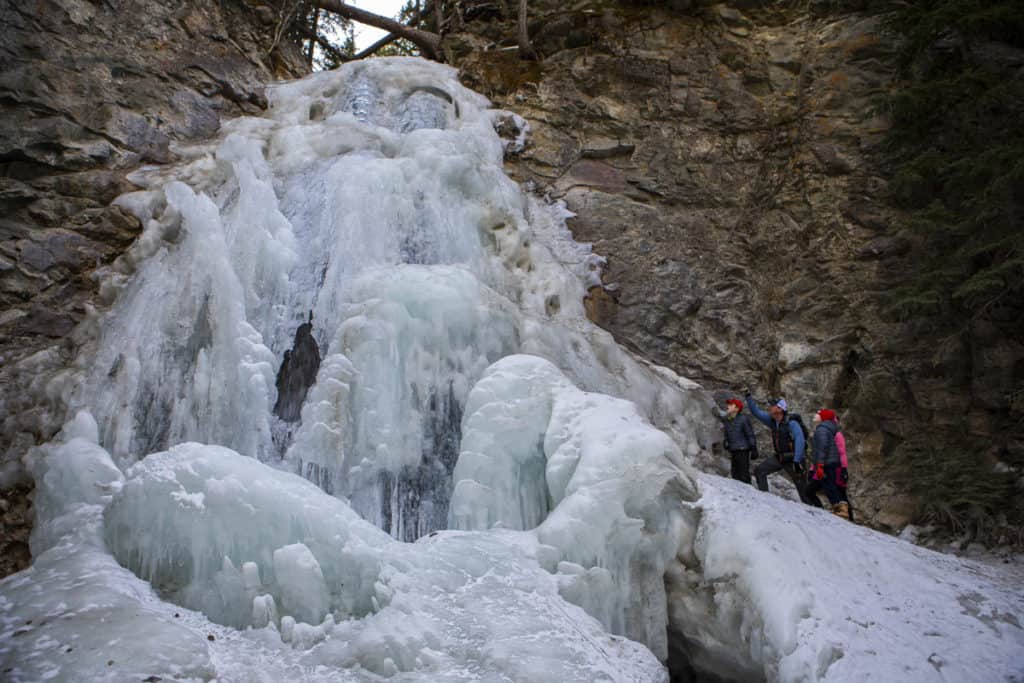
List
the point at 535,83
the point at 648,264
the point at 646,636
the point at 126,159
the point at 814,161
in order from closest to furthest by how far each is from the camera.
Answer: the point at 646,636, the point at 126,159, the point at 648,264, the point at 814,161, the point at 535,83

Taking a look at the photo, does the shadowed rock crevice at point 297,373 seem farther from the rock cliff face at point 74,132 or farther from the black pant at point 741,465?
the black pant at point 741,465

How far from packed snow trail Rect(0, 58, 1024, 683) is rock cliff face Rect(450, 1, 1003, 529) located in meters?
1.16

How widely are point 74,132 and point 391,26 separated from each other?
5432 millimetres

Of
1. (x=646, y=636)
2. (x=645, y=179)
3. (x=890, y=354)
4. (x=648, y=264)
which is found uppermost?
(x=645, y=179)

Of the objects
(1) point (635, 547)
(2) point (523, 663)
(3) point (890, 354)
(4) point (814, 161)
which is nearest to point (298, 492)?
(2) point (523, 663)

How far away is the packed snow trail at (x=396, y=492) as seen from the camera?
141 inches

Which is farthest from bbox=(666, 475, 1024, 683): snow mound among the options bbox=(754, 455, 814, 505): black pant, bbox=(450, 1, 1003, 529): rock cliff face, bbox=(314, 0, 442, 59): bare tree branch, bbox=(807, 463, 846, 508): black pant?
bbox=(314, 0, 442, 59): bare tree branch

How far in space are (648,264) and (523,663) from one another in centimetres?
600

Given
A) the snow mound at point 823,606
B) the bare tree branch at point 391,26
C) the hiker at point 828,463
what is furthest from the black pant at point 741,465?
the bare tree branch at point 391,26

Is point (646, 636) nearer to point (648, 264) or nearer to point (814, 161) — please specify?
point (648, 264)

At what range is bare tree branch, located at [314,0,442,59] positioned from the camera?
11469 millimetres

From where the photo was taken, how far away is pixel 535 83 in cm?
1043

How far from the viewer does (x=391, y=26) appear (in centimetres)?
1174

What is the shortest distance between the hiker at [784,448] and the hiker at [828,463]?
15cm
